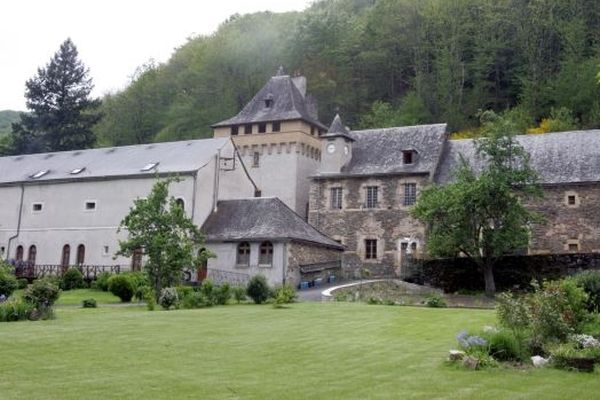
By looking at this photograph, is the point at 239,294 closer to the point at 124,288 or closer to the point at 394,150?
the point at 124,288

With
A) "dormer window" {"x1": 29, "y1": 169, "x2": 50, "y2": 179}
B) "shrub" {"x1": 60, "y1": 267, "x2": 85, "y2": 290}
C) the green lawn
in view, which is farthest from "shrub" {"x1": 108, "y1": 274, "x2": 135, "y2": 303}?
"dormer window" {"x1": 29, "y1": 169, "x2": 50, "y2": 179}

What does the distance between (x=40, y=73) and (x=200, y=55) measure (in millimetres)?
16606

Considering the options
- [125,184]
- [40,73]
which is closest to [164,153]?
[125,184]

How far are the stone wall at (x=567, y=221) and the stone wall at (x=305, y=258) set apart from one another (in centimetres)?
1100

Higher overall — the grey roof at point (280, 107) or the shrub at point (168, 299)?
the grey roof at point (280, 107)

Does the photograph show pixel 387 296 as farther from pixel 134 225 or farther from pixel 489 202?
pixel 134 225

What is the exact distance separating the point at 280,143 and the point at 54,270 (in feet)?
53.5

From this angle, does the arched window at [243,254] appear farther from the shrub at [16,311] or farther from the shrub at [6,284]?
the shrub at [16,311]

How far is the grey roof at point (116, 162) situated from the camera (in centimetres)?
4162

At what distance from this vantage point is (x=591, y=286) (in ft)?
63.2

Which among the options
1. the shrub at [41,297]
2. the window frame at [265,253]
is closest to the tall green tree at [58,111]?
the window frame at [265,253]

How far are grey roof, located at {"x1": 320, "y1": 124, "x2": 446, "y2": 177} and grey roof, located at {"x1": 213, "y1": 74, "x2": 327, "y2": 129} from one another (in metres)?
4.45

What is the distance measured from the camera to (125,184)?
42.1 m

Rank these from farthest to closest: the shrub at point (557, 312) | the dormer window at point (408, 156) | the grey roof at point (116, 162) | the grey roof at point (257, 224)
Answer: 1. the dormer window at point (408, 156)
2. the grey roof at point (116, 162)
3. the grey roof at point (257, 224)
4. the shrub at point (557, 312)
